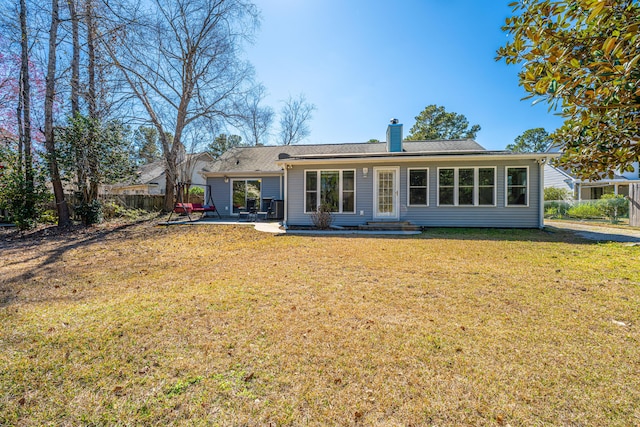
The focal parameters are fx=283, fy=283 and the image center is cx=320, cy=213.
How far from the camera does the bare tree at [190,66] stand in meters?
13.9

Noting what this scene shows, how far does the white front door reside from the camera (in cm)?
1071

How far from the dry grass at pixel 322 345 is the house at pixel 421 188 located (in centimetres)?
540

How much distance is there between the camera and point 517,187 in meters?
10.2

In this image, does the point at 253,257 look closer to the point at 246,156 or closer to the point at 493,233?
the point at 493,233

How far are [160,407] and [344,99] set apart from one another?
1535 cm

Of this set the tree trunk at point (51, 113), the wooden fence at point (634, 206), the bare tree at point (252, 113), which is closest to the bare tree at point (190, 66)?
the bare tree at point (252, 113)

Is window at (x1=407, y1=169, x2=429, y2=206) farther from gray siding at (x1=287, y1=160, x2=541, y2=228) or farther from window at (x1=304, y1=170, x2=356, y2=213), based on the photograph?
window at (x1=304, y1=170, x2=356, y2=213)

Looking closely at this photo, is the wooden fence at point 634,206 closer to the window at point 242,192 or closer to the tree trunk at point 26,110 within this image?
the window at point 242,192

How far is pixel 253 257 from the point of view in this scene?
19.7ft

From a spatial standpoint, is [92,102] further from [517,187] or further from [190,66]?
[517,187]

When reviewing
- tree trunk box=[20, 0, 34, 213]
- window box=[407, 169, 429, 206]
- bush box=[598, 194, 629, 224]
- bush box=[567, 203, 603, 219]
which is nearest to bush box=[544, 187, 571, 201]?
bush box=[567, 203, 603, 219]

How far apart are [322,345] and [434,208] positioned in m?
9.28

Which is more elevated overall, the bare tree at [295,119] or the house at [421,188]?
the bare tree at [295,119]

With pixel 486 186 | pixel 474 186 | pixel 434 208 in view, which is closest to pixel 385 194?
pixel 434 208
